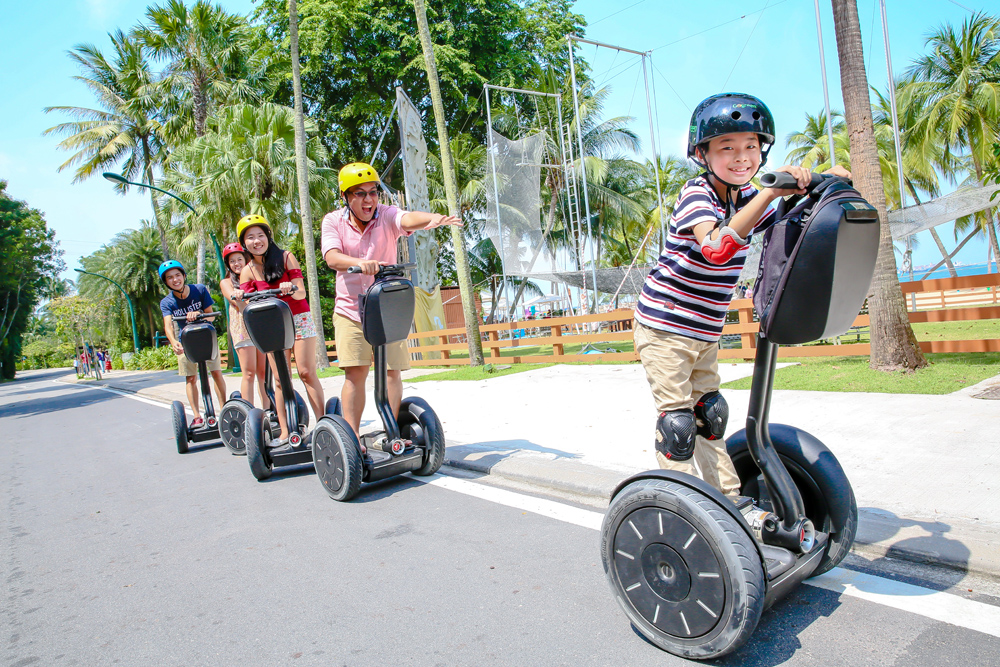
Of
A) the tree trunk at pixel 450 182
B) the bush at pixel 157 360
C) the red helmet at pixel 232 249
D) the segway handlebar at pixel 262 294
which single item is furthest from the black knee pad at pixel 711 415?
the bush at pixel 157 360

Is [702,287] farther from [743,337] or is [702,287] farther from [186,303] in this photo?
[743,337]

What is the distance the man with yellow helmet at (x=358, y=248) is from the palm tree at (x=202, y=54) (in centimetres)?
2204

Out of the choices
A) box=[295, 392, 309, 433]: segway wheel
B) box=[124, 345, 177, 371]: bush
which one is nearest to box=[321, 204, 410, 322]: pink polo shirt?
box=[295, 392, 309, 433]: segway wheel

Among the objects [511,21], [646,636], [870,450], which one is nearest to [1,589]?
[646,636]

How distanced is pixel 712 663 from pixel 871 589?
82cm

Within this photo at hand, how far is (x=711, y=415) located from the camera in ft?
8.05

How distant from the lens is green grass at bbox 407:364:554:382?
38.1ft

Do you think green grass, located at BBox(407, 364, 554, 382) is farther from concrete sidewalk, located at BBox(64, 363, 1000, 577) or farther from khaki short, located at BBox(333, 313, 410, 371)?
khaki short, located at BBox(333, 313, 410, 371)

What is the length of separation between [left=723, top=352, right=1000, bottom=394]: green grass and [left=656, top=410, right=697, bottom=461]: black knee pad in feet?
15.2

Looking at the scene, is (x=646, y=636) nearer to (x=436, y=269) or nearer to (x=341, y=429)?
(x=341, y=429)

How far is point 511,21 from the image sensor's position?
25.4 metres

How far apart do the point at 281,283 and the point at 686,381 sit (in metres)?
3.62

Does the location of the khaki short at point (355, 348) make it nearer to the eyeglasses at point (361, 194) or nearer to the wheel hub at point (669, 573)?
the eyeglasses at point (361, 194)

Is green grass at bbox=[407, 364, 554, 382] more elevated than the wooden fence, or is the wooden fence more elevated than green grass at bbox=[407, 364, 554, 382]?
the wooden fence
